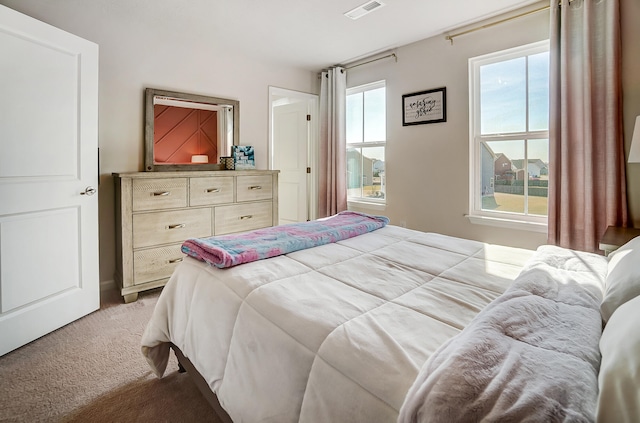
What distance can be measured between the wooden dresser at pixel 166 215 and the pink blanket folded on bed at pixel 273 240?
4.23ft

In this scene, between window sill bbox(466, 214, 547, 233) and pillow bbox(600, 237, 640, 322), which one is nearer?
pillow bbox(600, 237, 640, 322)

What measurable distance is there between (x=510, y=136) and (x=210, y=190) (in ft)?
9.57

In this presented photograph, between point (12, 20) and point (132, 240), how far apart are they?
161 cm

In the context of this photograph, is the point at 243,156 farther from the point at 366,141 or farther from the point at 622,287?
the point at 622,287

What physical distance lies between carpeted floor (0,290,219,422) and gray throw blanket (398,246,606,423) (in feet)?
4.11

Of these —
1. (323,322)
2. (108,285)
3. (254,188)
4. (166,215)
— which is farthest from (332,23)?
(108,285)

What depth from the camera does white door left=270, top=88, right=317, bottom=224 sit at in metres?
4.79

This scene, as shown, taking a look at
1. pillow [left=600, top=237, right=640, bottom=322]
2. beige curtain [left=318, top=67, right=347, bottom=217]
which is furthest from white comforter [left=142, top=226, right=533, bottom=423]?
beige curtain [left=318, top=67, right=347, bottom=217]

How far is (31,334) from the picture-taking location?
7.02 feet

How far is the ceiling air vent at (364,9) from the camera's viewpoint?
110 inches

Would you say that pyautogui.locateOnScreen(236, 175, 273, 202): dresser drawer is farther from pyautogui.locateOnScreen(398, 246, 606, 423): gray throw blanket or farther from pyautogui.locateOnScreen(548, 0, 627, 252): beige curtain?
pyautogui.locateOnScreen(398, 246, 606, 423): gray throw blanket

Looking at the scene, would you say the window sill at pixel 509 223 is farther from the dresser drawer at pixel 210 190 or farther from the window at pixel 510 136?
the dresser drawer at pixel 210 190

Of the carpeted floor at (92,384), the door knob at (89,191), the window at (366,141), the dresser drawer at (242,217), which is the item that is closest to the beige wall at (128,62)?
the door knob at (89,191)

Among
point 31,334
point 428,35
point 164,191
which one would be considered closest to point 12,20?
point 164,191
